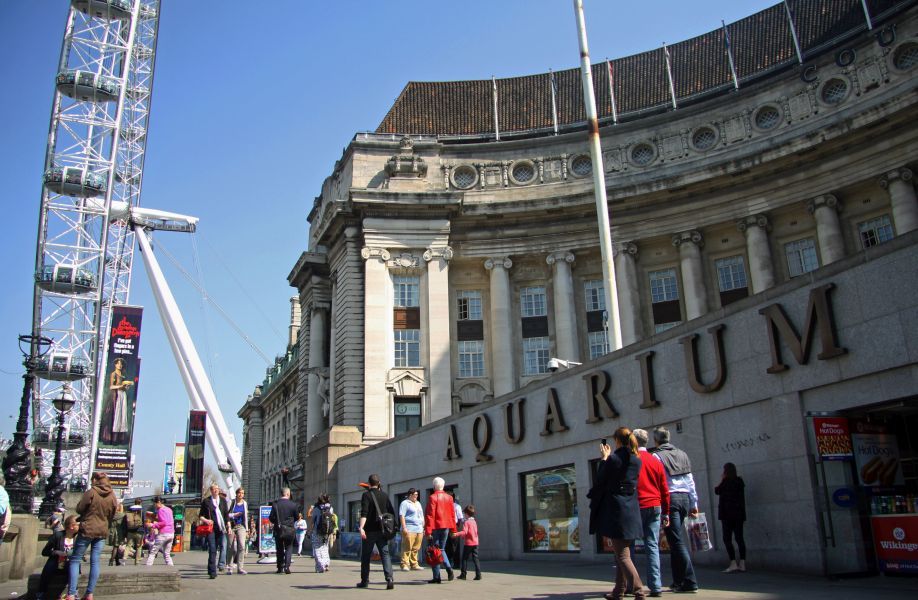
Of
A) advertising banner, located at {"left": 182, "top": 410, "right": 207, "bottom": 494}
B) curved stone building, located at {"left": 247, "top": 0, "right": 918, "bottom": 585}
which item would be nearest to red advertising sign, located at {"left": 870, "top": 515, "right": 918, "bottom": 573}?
curved stone building, located at {"left": 247, "top": 0, "right": 918, "bottom": 585}

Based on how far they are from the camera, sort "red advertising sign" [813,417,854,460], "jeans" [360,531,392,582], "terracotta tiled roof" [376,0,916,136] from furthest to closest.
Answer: "terracotta tiled roof" [376,0,916,136] → "jeans" [360,531,392,582] → "red advertising sign" [813,417,854,460]

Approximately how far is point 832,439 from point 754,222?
30.3m

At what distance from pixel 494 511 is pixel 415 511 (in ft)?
24.9

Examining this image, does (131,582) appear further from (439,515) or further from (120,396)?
(120,396)

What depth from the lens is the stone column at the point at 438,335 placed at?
42469mm

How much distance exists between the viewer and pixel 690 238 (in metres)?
42.6

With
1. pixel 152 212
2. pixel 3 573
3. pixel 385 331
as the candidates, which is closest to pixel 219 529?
pixel 3 573

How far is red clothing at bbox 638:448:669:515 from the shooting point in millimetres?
9992

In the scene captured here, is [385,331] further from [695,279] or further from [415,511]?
[415,511]

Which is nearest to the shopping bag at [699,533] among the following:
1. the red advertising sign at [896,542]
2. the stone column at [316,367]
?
the red advertising sign at [896,542]

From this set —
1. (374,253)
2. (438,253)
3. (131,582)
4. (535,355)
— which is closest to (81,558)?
(131,582)

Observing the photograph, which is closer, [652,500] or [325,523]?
[652,500]

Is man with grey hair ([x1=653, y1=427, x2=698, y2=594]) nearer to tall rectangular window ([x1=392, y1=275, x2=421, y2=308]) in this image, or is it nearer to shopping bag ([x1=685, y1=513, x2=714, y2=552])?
shopping bag ([x1=685, y1=513, x2=714, y2=552])

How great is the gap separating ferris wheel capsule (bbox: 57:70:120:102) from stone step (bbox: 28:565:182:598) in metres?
60.2
